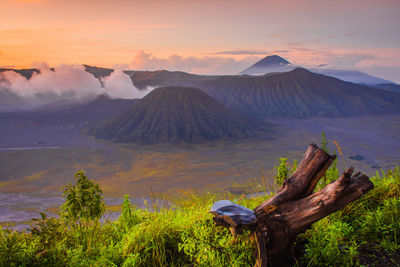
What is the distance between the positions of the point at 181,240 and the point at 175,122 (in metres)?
127

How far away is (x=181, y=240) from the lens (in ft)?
14.8

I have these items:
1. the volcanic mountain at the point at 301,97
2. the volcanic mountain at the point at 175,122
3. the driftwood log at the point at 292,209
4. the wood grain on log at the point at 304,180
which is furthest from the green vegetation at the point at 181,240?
the volcanic mountain at the point at 301,97

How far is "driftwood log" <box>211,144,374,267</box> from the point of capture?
3742 millimetres

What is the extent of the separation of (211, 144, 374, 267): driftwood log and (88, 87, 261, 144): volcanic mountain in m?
116

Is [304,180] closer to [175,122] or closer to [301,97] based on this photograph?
[175,122]

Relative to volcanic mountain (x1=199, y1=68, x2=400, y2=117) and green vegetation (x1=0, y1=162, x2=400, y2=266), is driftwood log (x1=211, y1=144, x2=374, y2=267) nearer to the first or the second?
green vegetation (x1=0, y1=162, x2=400, y2=266)

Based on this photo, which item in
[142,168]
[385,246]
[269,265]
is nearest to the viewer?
[269,265]

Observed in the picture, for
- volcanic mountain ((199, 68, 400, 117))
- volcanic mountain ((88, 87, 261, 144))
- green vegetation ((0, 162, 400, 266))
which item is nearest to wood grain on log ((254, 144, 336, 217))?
green vegetation ((0, 162, 400, 266))

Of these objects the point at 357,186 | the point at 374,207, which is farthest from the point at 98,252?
the point at 374,207

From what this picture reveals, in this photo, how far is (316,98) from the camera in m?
179

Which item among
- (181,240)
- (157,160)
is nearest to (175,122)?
(157,160)

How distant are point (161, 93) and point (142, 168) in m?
63.7

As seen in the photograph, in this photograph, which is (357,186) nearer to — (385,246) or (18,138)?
(385,246)

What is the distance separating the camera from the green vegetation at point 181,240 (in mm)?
3916
